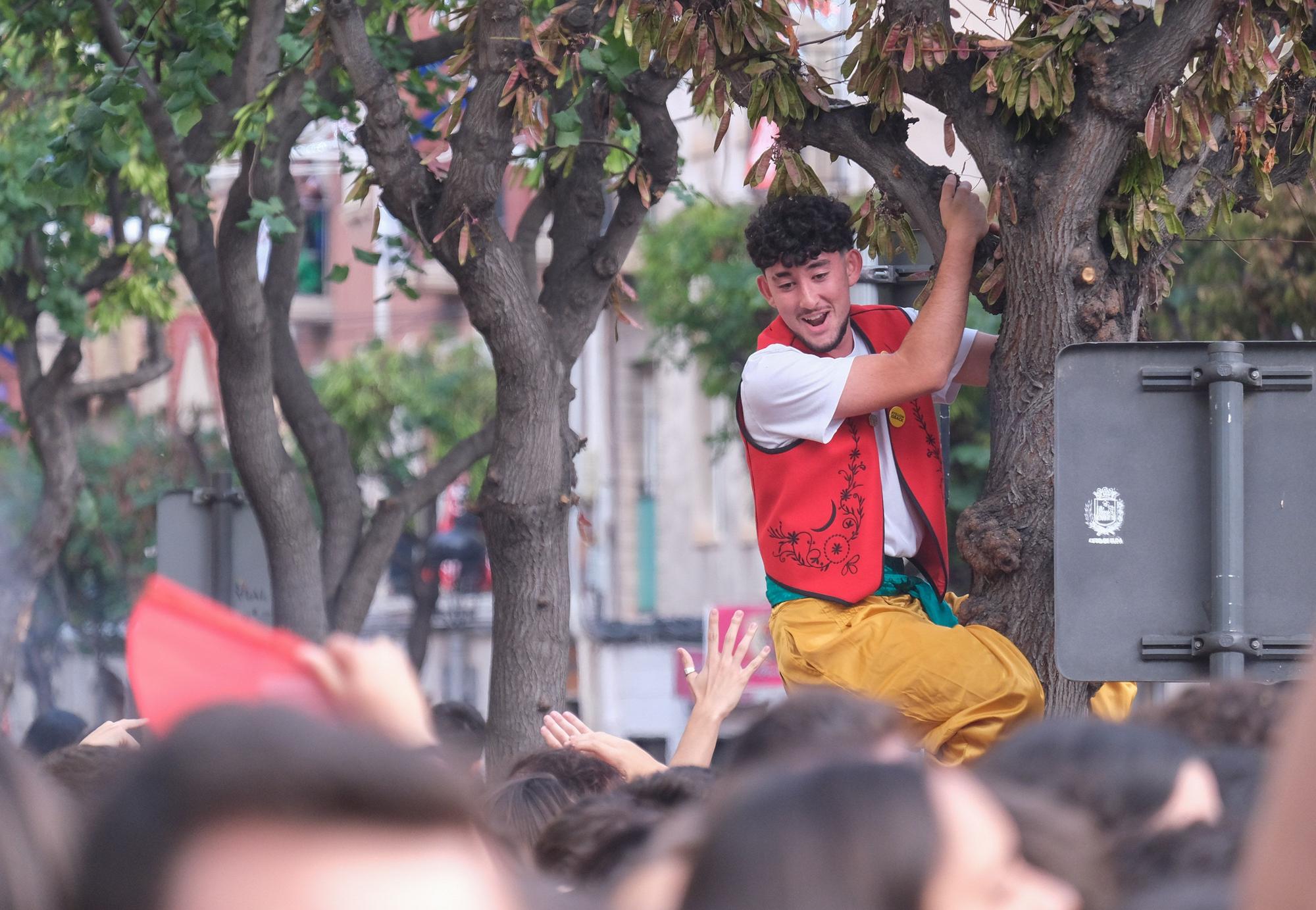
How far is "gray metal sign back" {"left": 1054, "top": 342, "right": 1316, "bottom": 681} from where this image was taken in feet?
14.1

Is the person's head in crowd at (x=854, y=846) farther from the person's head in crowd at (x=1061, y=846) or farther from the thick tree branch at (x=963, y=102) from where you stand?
the thick tree branch at (x=963, y=102)

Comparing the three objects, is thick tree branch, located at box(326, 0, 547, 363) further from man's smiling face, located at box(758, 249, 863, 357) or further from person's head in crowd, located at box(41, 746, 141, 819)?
person's head in crowd, located at box(41, 746, 141, 819)

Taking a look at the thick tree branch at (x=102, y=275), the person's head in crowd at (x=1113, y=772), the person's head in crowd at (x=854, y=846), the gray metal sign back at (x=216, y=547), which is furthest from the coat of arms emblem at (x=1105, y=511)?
the thick tree branch at (x=102, y=275)

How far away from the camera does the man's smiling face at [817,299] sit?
5078 millimetres

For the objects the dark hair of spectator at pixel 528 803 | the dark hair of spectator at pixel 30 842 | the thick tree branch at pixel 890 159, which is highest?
the thick tree branch at pixel 890 159

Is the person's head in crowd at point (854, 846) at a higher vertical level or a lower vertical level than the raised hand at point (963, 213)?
lower

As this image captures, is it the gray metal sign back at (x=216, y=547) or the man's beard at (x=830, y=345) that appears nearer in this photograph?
the man's beard at (x=830, y=345)

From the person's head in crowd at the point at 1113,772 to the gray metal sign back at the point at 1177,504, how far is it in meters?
1.86

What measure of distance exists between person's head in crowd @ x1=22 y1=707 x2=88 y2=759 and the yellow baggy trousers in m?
3.71

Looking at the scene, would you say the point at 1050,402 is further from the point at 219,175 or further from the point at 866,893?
the point at 219,175

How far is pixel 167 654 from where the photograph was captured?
205 centimetres

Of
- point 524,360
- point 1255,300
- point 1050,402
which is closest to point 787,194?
point 1050,402

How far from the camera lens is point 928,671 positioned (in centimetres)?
459

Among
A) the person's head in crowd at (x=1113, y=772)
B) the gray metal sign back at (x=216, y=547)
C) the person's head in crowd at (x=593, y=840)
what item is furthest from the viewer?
the gray metal sign back at (x=216, y=547)
